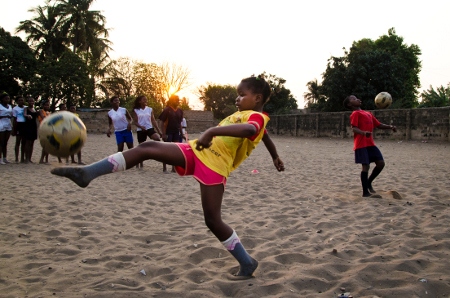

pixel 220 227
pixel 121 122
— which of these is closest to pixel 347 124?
pixel 121 122

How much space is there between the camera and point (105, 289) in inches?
113

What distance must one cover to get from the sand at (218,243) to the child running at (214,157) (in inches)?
20.0

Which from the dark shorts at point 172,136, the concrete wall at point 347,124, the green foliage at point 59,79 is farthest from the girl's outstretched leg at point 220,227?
the green foliage at point 59,79

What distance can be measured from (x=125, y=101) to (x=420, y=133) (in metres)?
35.3

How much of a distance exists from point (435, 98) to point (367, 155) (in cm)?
2876

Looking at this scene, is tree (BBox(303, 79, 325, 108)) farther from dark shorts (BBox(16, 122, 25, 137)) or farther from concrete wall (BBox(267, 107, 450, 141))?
dark shorts (BBox(16, 122, 25, 137))

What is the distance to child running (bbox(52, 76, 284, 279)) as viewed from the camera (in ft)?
8.63

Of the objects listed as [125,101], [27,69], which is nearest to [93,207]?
[27,69]

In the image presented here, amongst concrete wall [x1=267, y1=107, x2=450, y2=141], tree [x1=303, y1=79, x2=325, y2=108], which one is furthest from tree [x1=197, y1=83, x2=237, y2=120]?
concrete wall [x1=267, y1=107, x2=450, y2=141]

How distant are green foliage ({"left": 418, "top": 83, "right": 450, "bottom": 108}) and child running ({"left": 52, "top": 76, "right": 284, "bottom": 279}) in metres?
32.0

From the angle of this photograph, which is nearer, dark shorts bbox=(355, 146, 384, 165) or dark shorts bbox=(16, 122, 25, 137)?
dark shorts bbox=(355, 146, 384, 165)

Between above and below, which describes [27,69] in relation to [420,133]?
above

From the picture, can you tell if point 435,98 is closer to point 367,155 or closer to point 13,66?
point 367,155

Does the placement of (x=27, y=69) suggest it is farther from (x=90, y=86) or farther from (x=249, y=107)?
(x=249, y=107)
